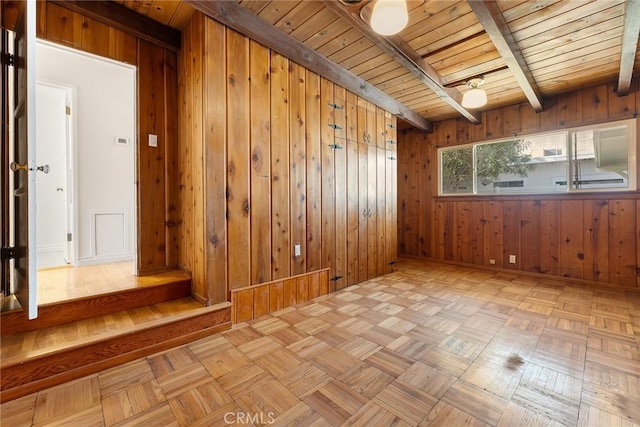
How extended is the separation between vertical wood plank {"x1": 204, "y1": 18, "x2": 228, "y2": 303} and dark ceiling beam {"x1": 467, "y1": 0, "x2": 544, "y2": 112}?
1.88 m

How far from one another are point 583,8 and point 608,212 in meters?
2.52

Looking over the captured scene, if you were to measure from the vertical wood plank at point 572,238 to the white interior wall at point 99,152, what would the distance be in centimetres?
531

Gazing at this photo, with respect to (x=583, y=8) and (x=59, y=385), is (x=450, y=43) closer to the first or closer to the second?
(x=583, y=8)

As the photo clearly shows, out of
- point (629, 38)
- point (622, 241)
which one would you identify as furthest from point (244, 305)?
point (622, 241)

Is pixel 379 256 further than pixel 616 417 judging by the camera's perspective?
Yes

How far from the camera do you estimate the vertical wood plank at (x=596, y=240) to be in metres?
3.26

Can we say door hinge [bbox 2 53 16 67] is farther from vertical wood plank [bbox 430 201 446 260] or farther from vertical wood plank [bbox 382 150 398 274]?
vertical wood plank [bbox 430 201 446 260]

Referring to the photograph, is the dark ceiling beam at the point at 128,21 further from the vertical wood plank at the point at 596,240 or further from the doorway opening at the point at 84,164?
the vertical wood plank at the point at 596,240

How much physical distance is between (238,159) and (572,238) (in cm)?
430

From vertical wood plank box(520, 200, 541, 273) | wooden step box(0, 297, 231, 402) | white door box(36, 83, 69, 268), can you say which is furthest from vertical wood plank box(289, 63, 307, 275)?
vertical wood plank box(520, 200, 541, 273)

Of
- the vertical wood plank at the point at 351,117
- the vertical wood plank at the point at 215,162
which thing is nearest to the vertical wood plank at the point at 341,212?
the vertical wood plank at the point at 351,117

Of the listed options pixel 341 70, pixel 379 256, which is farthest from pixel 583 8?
pixel 379 256

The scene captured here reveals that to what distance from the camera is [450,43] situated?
8.11ft

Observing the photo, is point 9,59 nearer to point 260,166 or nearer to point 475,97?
point 260,166
